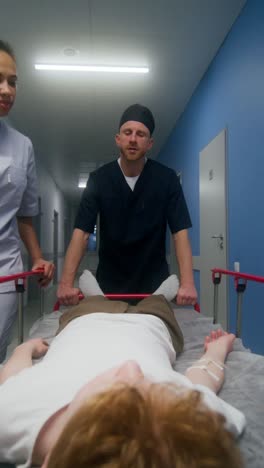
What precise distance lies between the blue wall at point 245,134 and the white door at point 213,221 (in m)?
0.11

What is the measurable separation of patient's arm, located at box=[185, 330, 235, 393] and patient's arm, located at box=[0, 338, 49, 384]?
53 centimetres

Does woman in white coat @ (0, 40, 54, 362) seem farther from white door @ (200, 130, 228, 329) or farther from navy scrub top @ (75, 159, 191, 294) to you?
white door @ (200, 130, 228, 329)

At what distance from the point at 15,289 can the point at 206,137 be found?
10.0 ft

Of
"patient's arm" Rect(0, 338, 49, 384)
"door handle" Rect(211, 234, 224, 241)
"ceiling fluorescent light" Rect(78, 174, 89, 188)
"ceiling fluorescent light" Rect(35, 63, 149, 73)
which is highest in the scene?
"ceiling fluorescent light" Rect(35, 63, 149, 73)

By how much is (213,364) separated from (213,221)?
2.61 m

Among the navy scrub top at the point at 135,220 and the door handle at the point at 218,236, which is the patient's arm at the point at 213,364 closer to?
the navy scrub top at the point at 135,220

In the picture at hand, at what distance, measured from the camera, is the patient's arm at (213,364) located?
1.12 meters

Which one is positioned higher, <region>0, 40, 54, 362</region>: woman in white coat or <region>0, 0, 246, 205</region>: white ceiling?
<region>0, 0, 246, 205</region>: white ceiling

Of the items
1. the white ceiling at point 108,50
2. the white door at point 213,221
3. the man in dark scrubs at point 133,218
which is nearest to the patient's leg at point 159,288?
the man in dark scrubs at point 133,218

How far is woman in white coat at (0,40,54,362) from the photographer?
1.47 meters

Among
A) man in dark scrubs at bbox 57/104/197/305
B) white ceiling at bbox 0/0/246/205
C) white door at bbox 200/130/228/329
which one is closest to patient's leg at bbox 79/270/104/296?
man in dark scrubs at bbox 57/104/197/305

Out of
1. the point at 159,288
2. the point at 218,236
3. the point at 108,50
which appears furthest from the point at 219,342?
the point at 108,50

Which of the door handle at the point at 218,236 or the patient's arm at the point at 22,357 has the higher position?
the door handle at the point at 218,236

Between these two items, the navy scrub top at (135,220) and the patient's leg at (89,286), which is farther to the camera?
the navy scrub top at (135,220)
